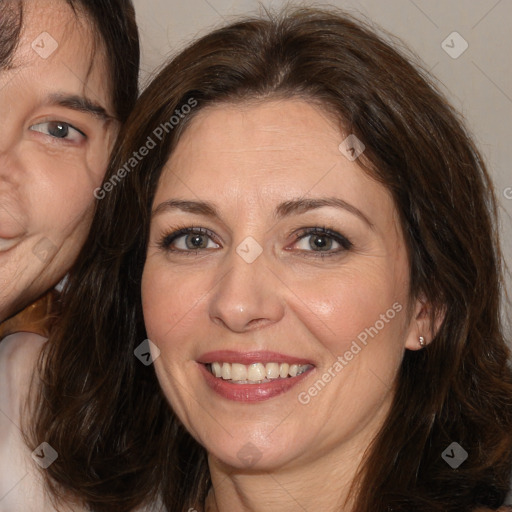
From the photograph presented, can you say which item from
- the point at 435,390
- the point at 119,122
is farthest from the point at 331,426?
the point at 119,122

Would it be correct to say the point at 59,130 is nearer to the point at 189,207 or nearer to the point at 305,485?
the point at 189,207

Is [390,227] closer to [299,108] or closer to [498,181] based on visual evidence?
[299,108]

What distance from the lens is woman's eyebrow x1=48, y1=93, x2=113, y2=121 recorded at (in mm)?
2074

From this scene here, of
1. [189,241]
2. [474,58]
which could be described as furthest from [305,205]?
[474,58]

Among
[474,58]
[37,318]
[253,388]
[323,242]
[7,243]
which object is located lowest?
[37,318]

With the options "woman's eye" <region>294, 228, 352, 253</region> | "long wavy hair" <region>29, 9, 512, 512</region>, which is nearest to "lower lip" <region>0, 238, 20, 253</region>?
"long wavy hair" <region>29, 9, 512, 512</region>

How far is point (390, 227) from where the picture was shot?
190 centimetres

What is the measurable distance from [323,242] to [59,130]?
641 millimetres

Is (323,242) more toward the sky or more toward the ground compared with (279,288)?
more toward the sky

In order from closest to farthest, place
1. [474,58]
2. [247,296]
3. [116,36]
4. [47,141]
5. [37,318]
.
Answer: [247,296], [47,141], [116,36], [37,318], [474,58]

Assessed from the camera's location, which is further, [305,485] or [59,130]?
[59,130]

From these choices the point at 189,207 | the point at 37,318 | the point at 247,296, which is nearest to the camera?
the point at 247,296

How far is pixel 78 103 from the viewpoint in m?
2.11

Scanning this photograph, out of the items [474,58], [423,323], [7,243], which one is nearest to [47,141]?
[7,243]
